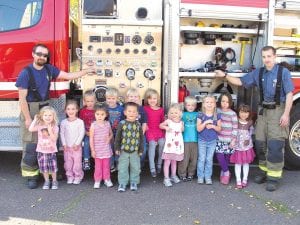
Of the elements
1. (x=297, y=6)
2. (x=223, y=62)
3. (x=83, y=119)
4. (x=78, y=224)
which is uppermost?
(x=297, y=6)

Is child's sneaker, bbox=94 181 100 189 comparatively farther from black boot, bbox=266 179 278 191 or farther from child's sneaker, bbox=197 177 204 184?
black boot, bbox=266 179 278 191

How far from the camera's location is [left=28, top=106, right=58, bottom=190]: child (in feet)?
16.4

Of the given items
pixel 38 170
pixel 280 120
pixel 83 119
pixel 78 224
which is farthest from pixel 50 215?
pixel 280 120

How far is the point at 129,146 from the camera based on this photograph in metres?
→ 5.07

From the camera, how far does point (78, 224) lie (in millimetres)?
4117

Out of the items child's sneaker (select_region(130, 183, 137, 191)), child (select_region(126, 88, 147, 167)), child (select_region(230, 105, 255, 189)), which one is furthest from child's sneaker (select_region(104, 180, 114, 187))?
child (select_region(230, 105, 255, 189))

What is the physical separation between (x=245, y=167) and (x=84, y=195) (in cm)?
195

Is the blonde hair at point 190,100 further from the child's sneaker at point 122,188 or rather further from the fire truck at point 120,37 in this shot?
the child's sneaker at point 122,188

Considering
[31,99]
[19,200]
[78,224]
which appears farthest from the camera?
[31,99]

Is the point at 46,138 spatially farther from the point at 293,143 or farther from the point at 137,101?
the point at 293,143

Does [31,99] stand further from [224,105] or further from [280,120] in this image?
[280,120]

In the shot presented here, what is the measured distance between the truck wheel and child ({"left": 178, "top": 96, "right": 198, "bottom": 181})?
4.28ft

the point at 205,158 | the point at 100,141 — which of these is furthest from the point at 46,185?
the point at 205,158

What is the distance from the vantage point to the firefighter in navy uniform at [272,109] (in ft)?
16.9
